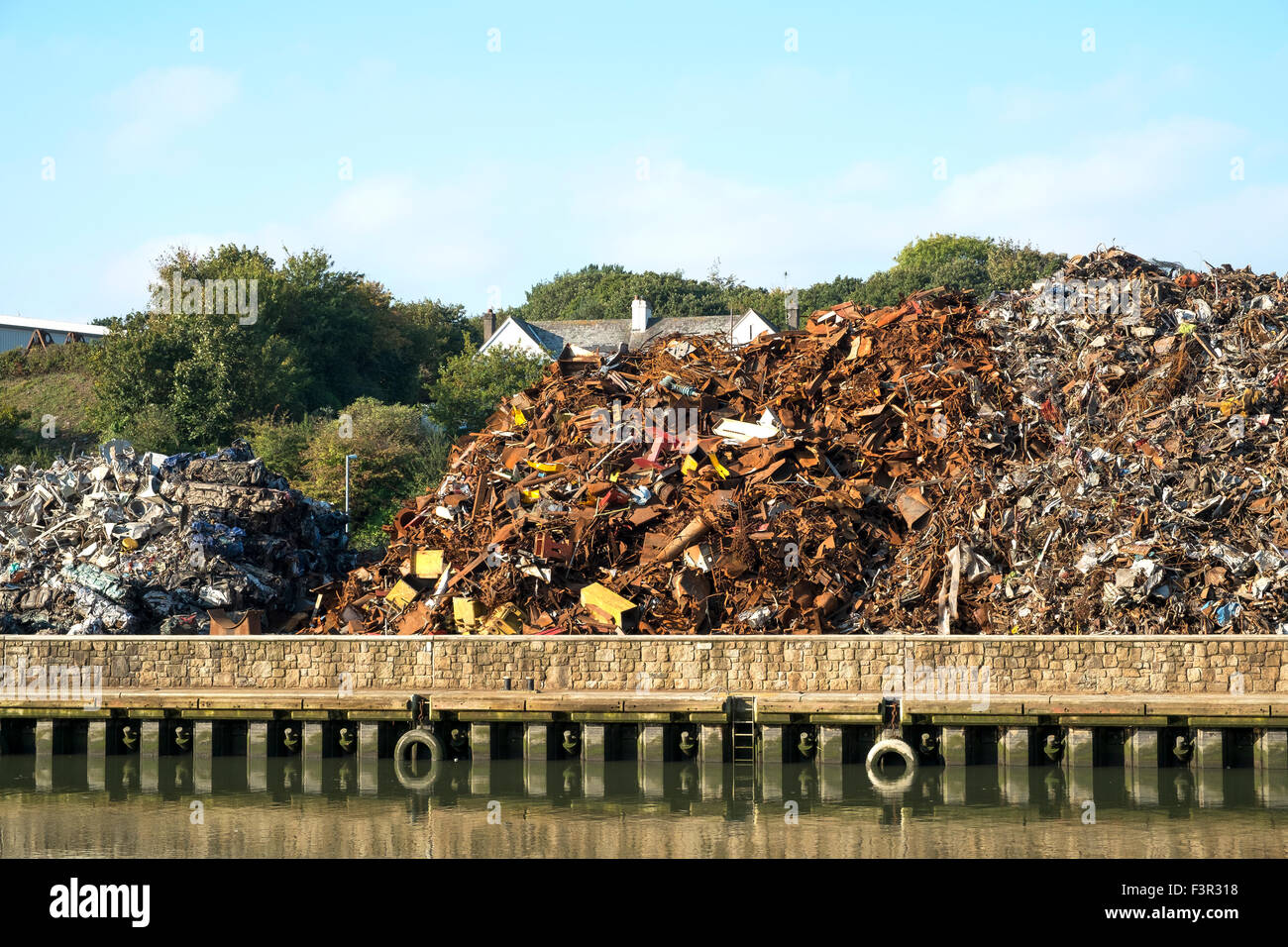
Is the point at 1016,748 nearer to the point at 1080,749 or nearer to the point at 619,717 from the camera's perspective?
the point at 1080,749

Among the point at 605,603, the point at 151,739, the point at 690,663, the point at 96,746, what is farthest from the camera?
the point at 605,603

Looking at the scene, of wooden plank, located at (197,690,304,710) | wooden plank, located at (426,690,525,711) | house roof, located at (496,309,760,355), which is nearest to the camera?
wooden plank, located at (426,690,525,711)

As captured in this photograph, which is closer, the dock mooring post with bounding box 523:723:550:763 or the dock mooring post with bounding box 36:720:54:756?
the dock mooring post with bounding box 523:723:550:763

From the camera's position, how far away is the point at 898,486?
86.7 feet

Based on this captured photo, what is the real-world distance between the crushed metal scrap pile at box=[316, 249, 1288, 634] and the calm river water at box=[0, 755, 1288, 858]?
3.44 metres

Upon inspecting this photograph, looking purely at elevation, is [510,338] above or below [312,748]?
above

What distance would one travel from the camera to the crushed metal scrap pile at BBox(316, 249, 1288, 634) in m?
23.7

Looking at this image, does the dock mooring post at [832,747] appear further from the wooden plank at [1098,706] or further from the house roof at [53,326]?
the house roof at [53,326]

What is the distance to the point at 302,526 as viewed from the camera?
32844 millimetres

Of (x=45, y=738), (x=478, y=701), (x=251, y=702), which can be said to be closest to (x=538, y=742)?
(x=478, y=701)

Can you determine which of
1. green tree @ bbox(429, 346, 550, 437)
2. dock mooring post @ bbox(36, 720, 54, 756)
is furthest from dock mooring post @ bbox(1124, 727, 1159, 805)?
green tree @ bbox(429, 346, 550, 437)

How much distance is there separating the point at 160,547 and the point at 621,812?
14.2m

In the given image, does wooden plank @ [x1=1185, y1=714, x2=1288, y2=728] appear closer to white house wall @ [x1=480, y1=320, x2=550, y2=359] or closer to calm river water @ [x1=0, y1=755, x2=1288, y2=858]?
calm river water @ [x1=0, y1=755, x2=1288, y2=858]

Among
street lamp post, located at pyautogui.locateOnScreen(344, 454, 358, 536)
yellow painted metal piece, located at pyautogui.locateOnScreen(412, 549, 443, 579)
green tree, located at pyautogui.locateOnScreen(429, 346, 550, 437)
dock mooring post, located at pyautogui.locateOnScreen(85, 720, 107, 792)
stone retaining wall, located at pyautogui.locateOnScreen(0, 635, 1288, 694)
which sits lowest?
dock mooring post, located at pyautogui.locateOnScreen(85, 720, 107, 792)
